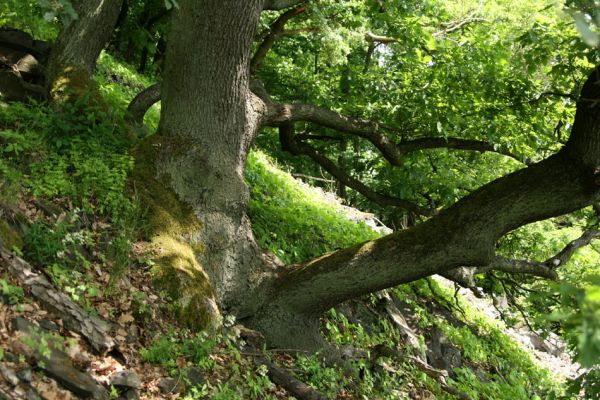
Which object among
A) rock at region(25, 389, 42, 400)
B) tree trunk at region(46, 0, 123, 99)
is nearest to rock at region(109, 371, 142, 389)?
rock at region(25, 389, 42, 400)

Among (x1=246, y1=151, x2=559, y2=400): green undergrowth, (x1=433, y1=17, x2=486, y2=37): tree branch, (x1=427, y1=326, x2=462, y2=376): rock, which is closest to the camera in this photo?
(x1=246, y1=151, x2=559, y2=400): green undergrowth

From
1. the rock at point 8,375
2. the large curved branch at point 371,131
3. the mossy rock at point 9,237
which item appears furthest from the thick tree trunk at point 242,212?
the rock at point 8,375

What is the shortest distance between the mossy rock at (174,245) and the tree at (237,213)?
1cm

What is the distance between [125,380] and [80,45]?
14.9 feet

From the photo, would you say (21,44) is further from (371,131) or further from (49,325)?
(49,325)

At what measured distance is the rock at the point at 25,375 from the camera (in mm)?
3447

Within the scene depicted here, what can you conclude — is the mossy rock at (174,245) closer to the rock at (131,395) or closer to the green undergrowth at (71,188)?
the green undergrowth at (71,188)

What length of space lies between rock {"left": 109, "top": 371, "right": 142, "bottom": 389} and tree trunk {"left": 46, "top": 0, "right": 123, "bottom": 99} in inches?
154

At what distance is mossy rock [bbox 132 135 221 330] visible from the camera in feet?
17.7

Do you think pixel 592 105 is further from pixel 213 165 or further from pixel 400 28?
pixel 400 28

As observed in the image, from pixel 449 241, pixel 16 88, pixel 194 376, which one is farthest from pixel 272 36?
pixel 194 376

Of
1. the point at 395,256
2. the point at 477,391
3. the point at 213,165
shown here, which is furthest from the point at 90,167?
the point at 477,391

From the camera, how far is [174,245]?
18.8 feet

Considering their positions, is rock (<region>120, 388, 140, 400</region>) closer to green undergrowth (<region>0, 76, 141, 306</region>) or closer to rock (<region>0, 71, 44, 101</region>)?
green undergrowth (<region>0, 76, 141, 306</region>)
